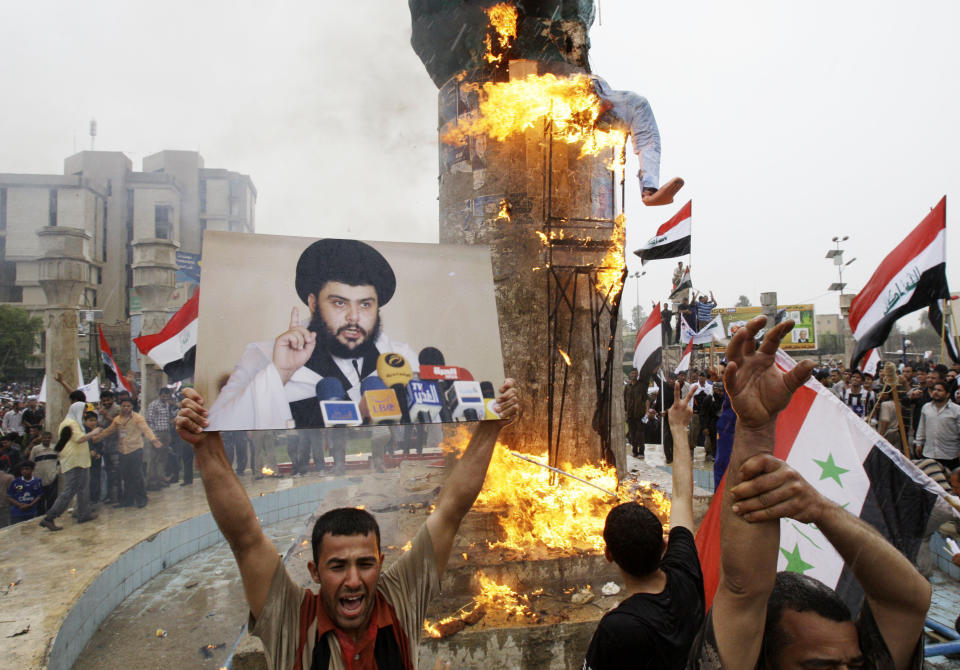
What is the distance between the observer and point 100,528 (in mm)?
8109

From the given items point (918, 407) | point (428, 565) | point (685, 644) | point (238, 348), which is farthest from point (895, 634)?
point (918, 407)

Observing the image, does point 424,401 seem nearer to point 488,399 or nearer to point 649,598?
point 488,399

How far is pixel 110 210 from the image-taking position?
151 feet

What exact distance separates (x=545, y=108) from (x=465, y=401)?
14.4 ft

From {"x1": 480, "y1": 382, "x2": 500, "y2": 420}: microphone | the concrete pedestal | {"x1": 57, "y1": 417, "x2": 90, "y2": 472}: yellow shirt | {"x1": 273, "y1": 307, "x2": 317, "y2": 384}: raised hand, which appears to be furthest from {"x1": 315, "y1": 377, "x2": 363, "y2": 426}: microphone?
the concrete pedestal

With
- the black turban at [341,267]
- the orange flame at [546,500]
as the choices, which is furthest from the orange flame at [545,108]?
the black turban at [341,267]

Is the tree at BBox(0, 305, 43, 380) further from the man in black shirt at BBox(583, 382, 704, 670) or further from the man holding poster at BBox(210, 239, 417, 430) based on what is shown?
the man in black shirt at BBox(583, 382, 704, 670)

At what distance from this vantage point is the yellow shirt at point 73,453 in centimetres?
816

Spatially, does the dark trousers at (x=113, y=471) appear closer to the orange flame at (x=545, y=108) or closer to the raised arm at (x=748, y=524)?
the orange flame at (x=545, y=108)

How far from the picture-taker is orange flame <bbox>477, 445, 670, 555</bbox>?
5.77m

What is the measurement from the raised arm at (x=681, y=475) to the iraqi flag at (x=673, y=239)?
7.09m

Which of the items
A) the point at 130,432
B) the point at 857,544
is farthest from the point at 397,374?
the point at 130,432

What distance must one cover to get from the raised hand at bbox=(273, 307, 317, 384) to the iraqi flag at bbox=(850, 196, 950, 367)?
184 inches

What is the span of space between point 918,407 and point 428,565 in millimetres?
10862
